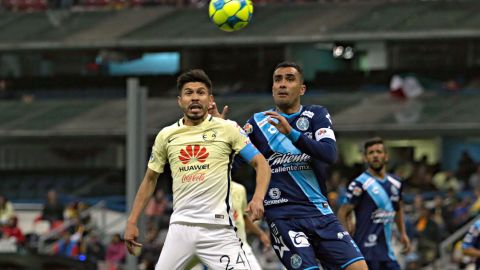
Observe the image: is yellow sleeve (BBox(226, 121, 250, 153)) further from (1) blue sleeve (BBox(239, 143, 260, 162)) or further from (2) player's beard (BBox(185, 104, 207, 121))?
(2) player's beard (BBox(185, 104, 207, 121))

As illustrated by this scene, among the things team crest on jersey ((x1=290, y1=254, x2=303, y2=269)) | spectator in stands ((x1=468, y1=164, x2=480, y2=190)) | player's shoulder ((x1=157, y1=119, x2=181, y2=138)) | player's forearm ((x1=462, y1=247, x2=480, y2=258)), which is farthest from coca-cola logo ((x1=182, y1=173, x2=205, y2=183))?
spectator in stands ((x1=468, y1=164, x2=480, y2=190))

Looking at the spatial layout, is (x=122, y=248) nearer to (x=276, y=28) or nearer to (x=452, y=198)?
(x=452, y=198)

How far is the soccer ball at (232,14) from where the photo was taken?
11930 millimetres

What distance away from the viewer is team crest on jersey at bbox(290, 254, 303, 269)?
33.6ft

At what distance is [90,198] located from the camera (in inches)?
1319

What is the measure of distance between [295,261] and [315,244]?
0.23 meters

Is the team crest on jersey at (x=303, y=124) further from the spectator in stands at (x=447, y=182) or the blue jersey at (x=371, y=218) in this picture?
the spectator in stands at (x=447, y=182)

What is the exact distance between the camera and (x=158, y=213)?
27.3 metres

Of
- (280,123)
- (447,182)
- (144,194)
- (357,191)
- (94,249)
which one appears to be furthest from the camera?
(447,182)

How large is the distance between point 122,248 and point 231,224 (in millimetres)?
15408

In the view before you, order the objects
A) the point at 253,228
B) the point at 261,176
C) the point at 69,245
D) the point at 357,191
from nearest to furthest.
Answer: the point at 261,176, the point at 357,191, the point at 253,228, the point at 69,245

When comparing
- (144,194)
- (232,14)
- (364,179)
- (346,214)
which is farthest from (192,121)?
(364,179)

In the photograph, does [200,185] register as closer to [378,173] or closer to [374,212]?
[374,212]

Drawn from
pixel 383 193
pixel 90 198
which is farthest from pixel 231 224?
pixel 90 198
